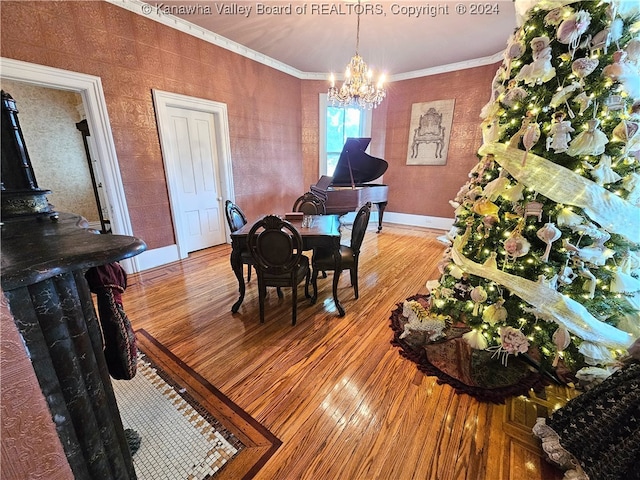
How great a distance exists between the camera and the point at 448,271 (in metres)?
2.09

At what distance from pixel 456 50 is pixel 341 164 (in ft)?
8.31

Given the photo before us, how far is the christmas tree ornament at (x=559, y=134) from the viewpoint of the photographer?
4.38 ft

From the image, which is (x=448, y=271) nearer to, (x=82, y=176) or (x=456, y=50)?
(x=456, y=50)

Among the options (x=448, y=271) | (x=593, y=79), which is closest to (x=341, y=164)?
(x=448, y=271)

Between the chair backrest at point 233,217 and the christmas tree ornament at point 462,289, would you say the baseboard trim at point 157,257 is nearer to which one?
the chair backrest at point 233,217

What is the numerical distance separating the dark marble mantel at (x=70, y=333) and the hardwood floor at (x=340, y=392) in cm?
75

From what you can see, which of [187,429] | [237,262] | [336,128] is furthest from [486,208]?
[336,128]

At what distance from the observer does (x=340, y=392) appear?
1.60m

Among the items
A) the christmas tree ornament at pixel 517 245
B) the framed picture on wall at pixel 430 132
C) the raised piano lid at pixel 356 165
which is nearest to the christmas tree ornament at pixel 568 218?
the christmas tree ornament at pixel 517 245

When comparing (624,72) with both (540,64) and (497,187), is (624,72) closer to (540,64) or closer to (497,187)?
(540,64)

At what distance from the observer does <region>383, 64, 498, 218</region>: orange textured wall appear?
4742mm

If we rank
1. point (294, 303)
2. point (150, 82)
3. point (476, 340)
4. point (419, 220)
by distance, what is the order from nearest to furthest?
point (476, 340) → point (294, 303) → point (150, 82) → point (419, 220)

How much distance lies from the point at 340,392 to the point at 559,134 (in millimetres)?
1893

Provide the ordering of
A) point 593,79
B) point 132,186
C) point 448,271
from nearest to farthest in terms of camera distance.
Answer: point 593,79 → point 448,271 → point 132,186
